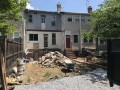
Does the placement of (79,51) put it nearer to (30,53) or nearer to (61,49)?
(61,49)

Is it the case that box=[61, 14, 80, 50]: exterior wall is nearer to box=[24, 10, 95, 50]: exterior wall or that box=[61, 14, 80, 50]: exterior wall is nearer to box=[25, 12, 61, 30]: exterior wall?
box=[24, 10, 95, 50]: exterior wall

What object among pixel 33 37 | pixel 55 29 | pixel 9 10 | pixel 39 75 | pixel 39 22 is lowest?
pixel 39 75

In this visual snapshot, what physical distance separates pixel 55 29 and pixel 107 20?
16.9 meters

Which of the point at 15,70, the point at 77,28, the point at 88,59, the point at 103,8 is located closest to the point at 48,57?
the point at 88,59

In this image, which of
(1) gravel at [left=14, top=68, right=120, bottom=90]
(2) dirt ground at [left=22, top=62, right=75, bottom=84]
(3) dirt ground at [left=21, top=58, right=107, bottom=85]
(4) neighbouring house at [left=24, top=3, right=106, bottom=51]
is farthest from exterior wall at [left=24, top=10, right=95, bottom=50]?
(1) gravel at [left=14, top=68, right=120, bottom=90]

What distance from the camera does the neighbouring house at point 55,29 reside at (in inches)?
1425

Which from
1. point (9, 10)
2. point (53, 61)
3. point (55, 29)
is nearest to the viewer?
point (9, 10)

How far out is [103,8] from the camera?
2303 centimetres

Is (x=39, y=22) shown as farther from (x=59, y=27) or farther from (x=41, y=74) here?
(x=41, y=74)

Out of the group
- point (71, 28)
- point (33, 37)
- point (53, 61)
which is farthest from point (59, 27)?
point (53, 61)

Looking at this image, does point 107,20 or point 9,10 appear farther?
point 107,20

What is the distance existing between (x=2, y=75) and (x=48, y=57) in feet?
52.1

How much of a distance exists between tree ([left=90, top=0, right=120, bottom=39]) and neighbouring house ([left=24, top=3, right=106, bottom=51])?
12.2 metres

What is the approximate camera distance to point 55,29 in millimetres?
38031
